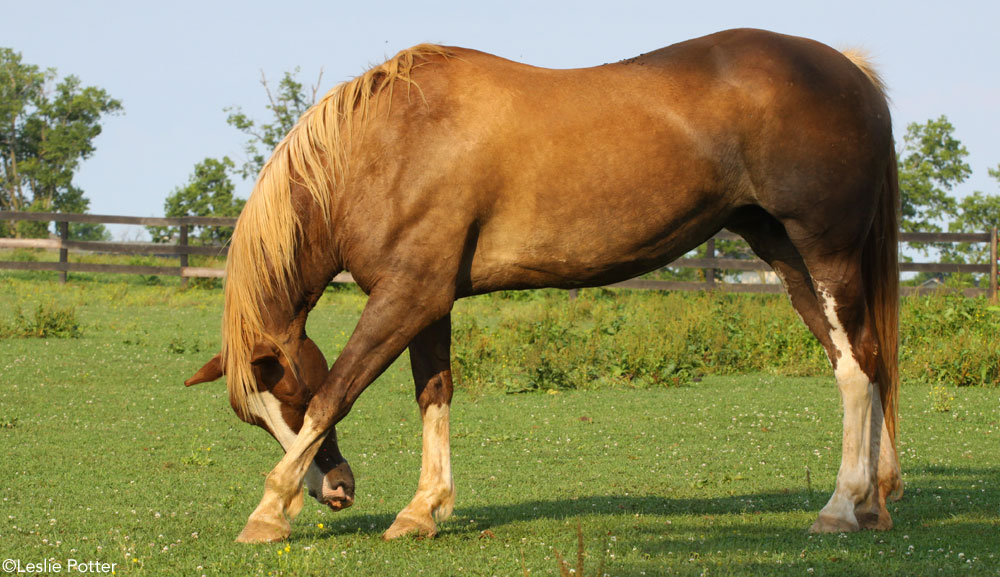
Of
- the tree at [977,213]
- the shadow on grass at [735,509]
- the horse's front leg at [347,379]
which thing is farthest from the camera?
the tree at [977,213]

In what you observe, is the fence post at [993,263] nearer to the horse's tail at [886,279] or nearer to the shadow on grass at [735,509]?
the shadow on grass at [735,509]

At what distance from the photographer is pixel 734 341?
1245 centimetres

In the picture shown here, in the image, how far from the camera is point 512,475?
21.0ft

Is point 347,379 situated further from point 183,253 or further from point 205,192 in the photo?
point 205,192

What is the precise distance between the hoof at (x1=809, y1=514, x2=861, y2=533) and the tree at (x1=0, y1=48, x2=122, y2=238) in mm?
51367

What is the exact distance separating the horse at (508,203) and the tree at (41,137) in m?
50.1

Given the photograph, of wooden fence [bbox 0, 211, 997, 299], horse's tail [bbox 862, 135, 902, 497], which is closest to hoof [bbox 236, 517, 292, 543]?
horse's tail [bbox 862, 135, 902, 497]

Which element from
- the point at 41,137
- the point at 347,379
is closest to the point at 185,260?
the point at 347,379

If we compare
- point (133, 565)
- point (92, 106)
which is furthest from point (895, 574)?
point (92, 106)

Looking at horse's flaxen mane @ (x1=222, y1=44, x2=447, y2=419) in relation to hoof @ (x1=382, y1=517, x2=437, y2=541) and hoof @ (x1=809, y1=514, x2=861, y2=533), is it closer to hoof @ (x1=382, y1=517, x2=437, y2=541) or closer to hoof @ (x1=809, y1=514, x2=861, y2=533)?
hoof @ (x1=382, y1=517, x2=437, y2=541)

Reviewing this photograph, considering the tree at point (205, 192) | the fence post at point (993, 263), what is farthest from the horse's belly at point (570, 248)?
the tree at point (205, 192)

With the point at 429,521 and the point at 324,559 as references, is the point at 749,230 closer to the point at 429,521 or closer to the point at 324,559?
the point at 429,521

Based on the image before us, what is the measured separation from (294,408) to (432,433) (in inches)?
27.8

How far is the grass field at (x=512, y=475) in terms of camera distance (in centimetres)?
A: 397
